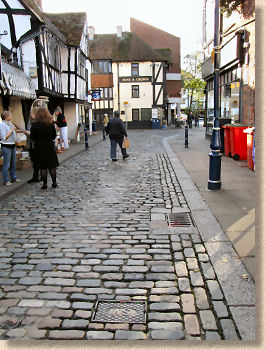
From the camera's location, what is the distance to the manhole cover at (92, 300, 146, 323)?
2.75 m

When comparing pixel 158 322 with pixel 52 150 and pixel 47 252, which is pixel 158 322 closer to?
pixel 47 252

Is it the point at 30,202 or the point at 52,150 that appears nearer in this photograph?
the point at 30,202

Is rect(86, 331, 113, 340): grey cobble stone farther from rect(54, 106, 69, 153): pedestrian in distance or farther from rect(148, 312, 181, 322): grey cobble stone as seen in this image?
rect(54, 106, 69, 153): pedestrian in distance

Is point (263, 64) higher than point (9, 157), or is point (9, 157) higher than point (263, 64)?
point (263, 64)

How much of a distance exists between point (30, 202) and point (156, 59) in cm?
3623

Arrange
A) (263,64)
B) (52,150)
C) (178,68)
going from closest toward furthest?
(263,64), (52,150), (178,68)

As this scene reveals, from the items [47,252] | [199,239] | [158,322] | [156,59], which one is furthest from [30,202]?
[156,59]

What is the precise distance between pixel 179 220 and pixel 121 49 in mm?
39079

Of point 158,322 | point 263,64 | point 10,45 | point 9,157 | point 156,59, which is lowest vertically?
point 158,322

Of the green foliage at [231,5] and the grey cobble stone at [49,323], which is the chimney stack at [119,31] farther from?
the grey cobble stone at [49,323]

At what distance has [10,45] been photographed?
43.8ft

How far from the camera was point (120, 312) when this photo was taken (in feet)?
9.41

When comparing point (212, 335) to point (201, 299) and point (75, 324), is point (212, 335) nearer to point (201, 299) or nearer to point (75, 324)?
point (201, 299)

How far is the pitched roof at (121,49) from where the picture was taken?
3991 cm
